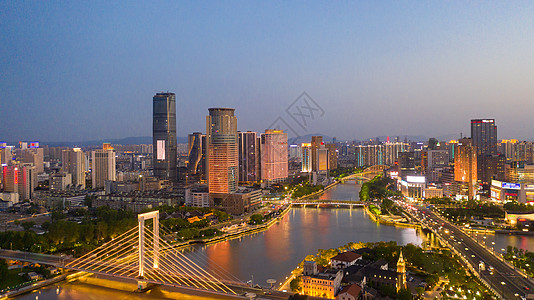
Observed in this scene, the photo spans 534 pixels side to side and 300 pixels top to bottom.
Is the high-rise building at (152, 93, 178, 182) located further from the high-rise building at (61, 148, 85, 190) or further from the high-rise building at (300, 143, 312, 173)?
the high-rise building at (300, 143, 312, 173)

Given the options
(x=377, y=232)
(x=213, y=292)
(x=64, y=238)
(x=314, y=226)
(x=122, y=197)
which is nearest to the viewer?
(x=213, y=292)

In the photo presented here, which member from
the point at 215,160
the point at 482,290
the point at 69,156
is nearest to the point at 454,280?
the point at 482,290

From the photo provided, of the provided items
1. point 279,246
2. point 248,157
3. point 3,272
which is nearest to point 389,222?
point 279,246

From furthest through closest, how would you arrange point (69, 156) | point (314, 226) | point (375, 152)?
point (375, 152), point (69, 156), point (314, 226)

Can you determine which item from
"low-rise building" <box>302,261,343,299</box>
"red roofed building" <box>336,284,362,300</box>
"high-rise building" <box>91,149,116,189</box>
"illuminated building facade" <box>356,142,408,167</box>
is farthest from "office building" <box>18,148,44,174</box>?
"illuminated building facade" <box>356,142,408,167</box>

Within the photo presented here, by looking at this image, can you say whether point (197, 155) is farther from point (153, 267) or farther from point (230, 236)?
point (153, 267)

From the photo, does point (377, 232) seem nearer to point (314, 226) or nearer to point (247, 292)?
point (314, 226)
